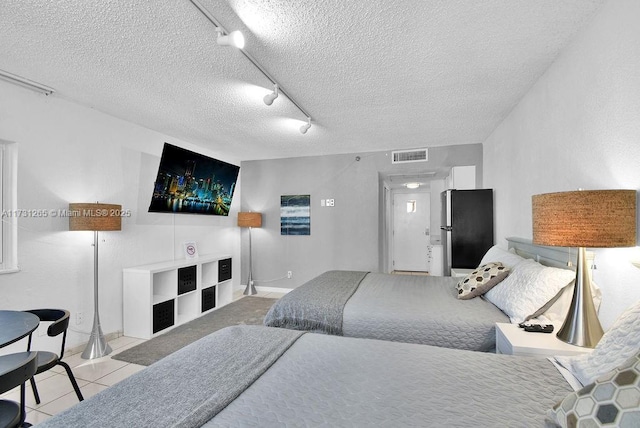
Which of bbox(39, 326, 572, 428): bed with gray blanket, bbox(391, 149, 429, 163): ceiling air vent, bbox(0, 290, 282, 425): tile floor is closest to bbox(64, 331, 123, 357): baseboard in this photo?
bbox(0, 290, 282, 425): tile floor

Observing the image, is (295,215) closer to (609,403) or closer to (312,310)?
(312,310)

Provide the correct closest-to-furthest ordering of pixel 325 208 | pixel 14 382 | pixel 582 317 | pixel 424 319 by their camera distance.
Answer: pixel 14 382, pixel 582 317, pixel 424 319, pixel 325 208

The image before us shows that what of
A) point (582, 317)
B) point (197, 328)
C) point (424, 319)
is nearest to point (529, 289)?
point (582, 317)

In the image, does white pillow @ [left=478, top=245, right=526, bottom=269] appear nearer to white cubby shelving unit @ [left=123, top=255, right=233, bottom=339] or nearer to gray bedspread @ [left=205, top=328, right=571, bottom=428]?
gray bedspread @ [left=205, top=328, right=571, bottom=428]

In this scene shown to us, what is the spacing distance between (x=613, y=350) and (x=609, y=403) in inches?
17.6

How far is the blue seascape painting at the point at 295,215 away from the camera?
5.40m

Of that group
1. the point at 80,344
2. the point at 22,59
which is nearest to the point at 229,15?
the point at 22,59

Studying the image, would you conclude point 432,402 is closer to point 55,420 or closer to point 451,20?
point 55,420

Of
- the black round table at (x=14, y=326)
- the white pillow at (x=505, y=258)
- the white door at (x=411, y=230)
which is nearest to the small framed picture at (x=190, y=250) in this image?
the black round table at (x=14, y=326)

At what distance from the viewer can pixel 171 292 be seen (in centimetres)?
381

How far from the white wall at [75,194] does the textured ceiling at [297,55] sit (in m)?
0.28

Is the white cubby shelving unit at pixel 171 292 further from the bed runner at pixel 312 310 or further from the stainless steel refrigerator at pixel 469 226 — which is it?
the stainless steel refrigerator at pixel 469 226

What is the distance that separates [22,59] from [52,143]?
0.88 meters

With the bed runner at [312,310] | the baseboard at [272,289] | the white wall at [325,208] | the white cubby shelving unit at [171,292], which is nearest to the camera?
the bed runner at [312,310]
